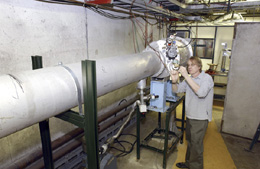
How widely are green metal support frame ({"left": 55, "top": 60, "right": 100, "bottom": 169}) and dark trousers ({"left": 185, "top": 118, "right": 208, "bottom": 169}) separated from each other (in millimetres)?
1312

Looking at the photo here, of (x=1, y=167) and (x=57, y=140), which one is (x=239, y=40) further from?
(x=1, y=167)

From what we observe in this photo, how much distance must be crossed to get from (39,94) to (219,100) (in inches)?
177

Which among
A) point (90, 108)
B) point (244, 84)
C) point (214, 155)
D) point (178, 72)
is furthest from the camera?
point (244, 84)

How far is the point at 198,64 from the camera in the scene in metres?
1.98

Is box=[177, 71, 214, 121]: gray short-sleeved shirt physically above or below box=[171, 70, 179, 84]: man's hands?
below

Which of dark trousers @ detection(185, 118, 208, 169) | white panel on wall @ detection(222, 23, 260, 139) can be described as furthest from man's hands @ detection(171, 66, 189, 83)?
white panel on wall @ detection(222, 23, 260, 139)

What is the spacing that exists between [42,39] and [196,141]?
74.0 inches

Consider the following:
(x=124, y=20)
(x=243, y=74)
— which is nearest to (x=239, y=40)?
(x=243, y=74)

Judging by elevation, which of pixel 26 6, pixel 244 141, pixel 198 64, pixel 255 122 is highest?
pixel 26 6

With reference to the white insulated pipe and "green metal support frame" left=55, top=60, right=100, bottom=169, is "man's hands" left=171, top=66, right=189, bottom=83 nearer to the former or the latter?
the white insulated pipe

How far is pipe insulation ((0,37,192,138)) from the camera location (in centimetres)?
75

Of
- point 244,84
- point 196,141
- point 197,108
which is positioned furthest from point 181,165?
point 244,84

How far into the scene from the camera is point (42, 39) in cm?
172

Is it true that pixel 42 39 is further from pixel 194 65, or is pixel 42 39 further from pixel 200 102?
pixel 200 102
